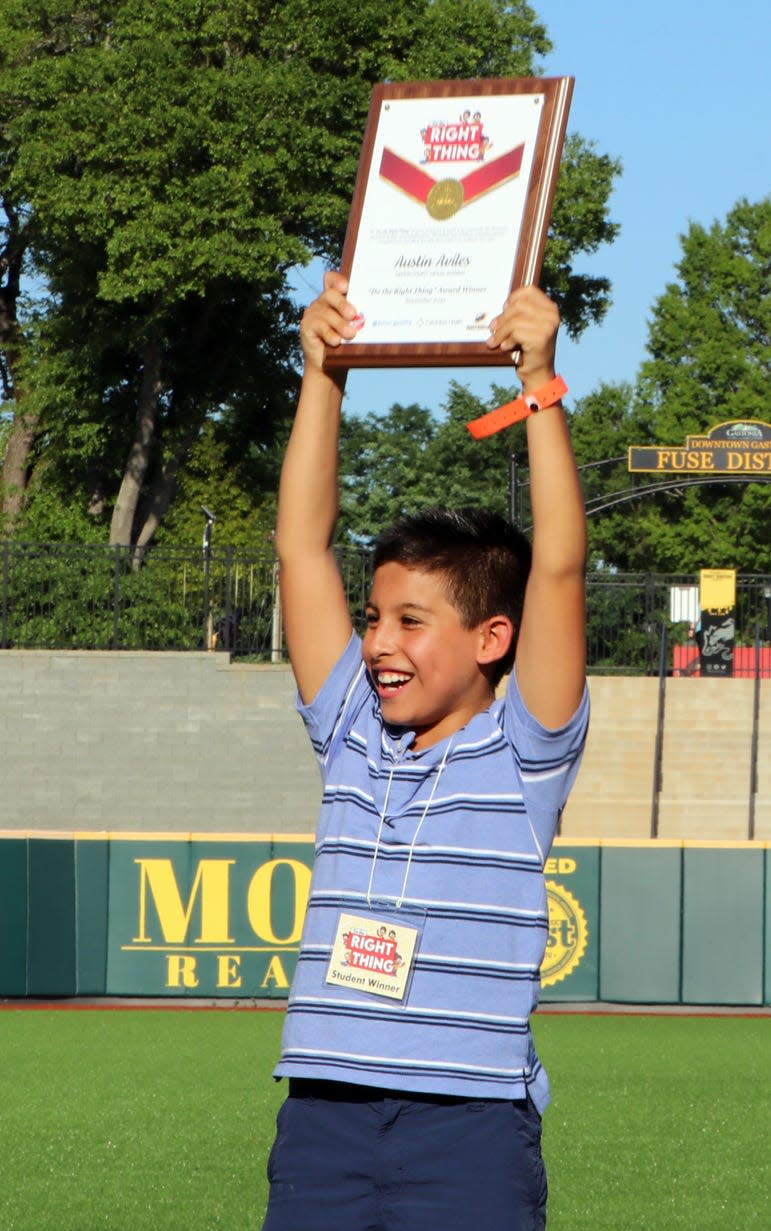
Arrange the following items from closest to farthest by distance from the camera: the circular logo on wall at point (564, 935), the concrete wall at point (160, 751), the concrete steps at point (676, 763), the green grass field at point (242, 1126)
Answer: the green grass field at point (242, 1126)
the circular logo on wall at point (564, 935)
the concrete wall at point (160, 751)
the concrete steps at point (676, 763)

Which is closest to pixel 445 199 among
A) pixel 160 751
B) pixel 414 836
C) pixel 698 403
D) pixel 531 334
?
pixel 531 334

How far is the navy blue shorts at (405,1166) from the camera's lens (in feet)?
9.37

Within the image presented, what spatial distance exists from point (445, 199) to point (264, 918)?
14603 mm

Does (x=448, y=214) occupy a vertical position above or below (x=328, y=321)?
above

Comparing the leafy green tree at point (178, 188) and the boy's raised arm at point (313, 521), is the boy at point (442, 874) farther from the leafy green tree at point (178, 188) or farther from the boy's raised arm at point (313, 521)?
the leafy green tree at point (178, 188)

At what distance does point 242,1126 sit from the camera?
10.4 m

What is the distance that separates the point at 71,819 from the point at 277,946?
8.93 metres

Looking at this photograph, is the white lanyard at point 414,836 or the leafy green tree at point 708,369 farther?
the leafy green tree at point 708,369

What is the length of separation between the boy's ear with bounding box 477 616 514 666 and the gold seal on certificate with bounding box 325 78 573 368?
0.47 metres

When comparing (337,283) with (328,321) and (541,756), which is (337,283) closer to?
(328,321)

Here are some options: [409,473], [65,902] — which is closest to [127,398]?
[65,902]

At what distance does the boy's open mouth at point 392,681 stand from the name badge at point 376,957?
1.32 ft

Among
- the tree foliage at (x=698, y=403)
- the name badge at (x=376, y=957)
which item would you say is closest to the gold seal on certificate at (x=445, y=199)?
the name badge at (x=376, y=957)

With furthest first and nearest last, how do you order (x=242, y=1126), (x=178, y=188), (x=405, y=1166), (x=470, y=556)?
(x=178, y=188) → (x=242, y=1126) → (x=470, y=556) → (x=405, y=1166)
